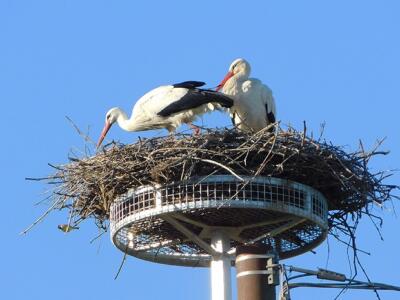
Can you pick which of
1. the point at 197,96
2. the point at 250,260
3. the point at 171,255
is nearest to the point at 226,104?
the point at 197,96

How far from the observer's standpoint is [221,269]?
13180 mm

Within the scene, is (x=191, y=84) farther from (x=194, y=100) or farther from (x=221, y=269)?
(x=221, y=269)

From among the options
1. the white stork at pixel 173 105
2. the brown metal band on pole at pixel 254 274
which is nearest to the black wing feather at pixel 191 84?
the white stork at pixel 173 105

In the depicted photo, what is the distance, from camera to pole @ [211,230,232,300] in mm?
12953

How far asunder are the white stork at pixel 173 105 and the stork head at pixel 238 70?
1.01m

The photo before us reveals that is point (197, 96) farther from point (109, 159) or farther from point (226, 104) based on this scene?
point (109, 159)

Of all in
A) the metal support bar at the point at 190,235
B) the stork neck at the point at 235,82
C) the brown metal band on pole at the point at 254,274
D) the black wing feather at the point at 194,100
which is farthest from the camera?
the stork neck at the point at 235,82

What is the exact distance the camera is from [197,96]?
1490 centimetres

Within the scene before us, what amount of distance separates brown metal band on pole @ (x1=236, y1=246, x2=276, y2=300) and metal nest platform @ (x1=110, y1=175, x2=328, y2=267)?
155 inches

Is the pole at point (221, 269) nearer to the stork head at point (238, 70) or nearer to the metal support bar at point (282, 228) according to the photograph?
the metal support bar at point (282, 228)

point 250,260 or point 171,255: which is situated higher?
point 171,255

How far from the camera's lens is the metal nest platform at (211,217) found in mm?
12500

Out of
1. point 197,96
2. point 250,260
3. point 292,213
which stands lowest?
point 250,260

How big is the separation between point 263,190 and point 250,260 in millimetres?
4281
